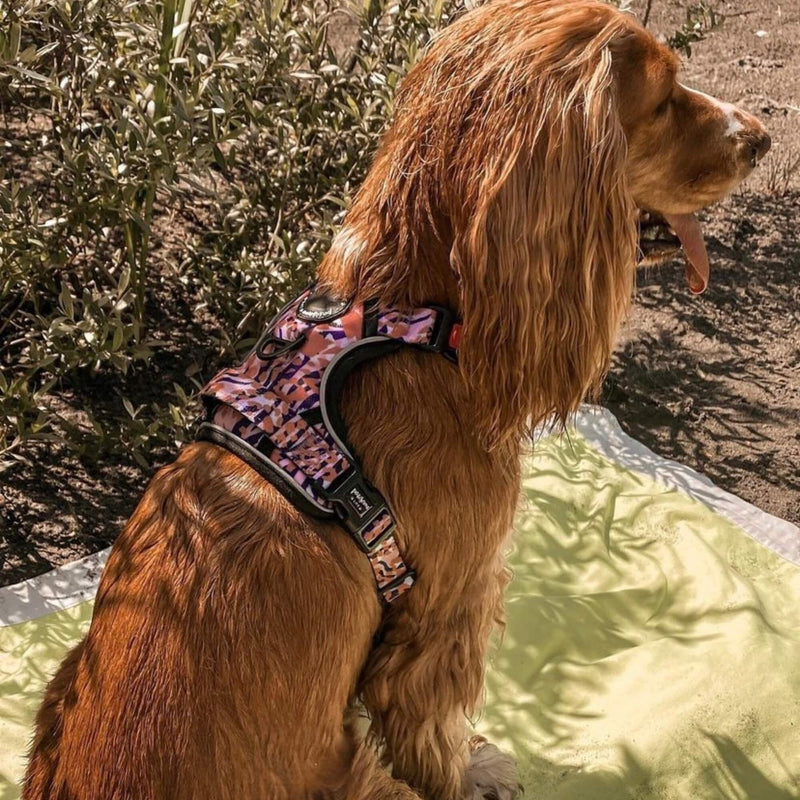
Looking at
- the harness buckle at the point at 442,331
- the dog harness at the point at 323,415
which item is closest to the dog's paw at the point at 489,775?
the dog harness at the point at 323,415

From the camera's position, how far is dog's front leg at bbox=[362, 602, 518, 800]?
8.23 ft

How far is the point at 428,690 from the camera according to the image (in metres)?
2.56

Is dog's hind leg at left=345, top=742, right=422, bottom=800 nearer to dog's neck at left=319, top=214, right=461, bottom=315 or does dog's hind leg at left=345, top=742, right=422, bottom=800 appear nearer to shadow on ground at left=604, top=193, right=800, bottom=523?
dog's neck at left=319, top=214, right=461, bottom=315

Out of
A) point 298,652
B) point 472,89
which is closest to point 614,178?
point 472,89

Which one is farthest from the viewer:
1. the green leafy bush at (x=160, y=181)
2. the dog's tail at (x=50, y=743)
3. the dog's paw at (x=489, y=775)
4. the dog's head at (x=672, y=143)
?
the green leafy bush at (x=160, y=181)

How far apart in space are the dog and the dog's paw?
62cm

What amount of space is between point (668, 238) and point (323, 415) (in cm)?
105

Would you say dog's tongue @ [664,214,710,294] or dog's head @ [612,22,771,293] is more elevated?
dog's head @ [612,22,771,293]

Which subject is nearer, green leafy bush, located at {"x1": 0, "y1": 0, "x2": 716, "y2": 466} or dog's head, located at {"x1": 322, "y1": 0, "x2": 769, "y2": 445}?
dog's head, located at {"x1": 322, "y1": 0, "x2": 769, "y2": 445}

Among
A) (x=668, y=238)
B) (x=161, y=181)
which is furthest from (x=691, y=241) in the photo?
(x=161, y=181)

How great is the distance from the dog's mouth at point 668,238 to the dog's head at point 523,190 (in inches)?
7.1

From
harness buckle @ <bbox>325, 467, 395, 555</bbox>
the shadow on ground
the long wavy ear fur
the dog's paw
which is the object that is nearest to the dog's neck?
the long wavy ear fur

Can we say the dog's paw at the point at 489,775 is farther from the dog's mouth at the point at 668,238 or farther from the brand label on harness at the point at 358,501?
the dog's mouth at the point at 668,238

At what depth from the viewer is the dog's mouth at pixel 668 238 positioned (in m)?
2.67
